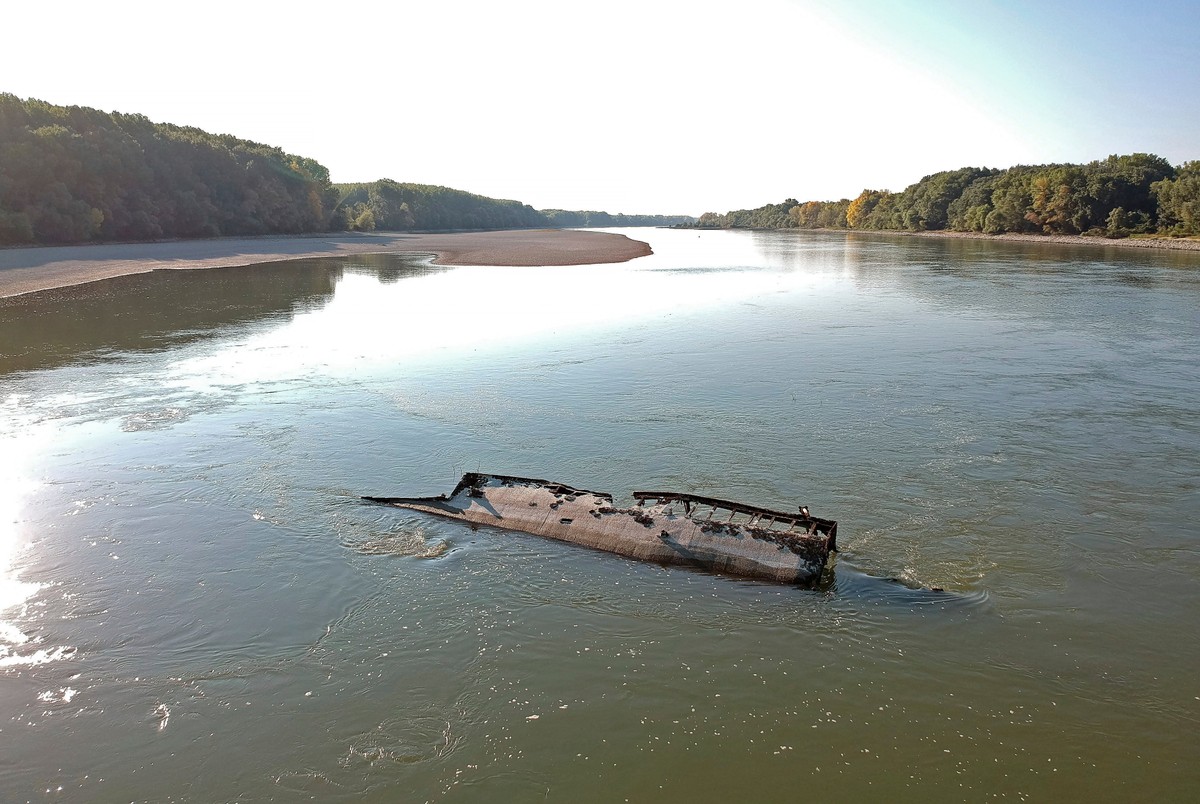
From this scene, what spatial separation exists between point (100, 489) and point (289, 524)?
13.9 feet

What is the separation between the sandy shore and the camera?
152ft

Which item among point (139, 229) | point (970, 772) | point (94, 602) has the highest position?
point (139, 229)

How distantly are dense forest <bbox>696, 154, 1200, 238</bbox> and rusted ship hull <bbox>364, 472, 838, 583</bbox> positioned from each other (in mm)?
99752

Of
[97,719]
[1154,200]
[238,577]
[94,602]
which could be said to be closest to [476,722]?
[97,719]

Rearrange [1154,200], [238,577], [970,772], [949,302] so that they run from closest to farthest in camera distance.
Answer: [970,772], [238,577], [949,302], [1154,200]

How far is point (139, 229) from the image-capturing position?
6975 centimetres

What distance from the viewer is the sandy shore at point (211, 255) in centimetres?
4619

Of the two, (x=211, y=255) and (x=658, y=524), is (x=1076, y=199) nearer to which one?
(x=211, y=255)

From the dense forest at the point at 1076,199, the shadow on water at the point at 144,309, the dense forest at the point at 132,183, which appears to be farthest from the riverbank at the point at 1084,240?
the dense forest at the point at 132,183

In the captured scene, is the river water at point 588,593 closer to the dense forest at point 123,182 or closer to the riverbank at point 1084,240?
the dense forest at point 123,182

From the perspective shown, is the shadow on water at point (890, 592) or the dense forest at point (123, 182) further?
the dense forest at point (123, 182)

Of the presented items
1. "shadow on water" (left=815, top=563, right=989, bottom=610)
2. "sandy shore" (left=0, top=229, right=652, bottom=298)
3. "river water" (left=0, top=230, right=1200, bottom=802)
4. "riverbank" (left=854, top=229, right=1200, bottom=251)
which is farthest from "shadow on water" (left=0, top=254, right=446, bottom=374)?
"riverbank" (left=854, top=229, right=1200, bottom=251)

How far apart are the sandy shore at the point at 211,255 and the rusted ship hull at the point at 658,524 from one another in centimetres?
4002

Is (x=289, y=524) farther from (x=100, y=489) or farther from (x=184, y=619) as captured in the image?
(x=100, y=489)
